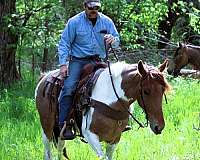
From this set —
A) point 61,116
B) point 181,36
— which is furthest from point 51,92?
point 181,36

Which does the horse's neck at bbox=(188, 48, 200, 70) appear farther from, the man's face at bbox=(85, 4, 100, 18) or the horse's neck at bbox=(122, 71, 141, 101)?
the horse's neck at bbox=(122, 71, 141, 101)

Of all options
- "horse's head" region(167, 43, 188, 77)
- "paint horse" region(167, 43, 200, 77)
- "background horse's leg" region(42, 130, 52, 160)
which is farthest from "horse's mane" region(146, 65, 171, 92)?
"horse's head" region(167, 43, 188, 77)

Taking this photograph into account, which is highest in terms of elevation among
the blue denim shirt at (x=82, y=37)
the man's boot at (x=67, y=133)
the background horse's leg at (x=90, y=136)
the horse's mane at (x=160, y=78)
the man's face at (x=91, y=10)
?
the man's face at (x=91, y=10)

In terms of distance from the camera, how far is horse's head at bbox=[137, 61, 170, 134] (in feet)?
17.2

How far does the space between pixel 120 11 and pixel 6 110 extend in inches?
201

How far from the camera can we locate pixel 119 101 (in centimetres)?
566

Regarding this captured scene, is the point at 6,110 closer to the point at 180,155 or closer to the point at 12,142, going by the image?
the point at 12,142

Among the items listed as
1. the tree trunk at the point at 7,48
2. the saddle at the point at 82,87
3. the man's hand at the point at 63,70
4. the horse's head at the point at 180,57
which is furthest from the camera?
the tree trunk at the point at 7,48

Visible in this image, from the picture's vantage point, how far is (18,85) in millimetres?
13734

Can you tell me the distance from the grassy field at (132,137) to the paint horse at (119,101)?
0.29 m

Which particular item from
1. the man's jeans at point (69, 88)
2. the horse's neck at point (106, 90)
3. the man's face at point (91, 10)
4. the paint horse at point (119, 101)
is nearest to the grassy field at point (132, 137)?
the paint horse at point (119, 101)

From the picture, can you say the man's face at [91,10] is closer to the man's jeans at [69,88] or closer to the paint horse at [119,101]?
the man's jeans at [69,88]

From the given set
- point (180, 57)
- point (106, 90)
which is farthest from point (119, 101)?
point (180, 57)

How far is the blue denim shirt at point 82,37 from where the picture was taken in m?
6.13
